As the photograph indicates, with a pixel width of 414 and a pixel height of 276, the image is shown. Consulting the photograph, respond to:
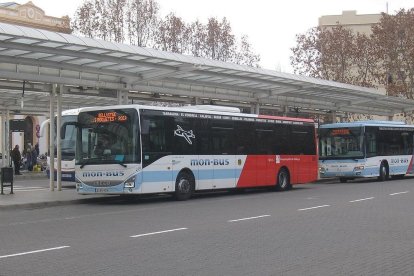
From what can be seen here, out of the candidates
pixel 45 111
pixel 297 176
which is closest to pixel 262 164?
pixel 297 176

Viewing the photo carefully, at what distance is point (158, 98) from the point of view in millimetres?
27281

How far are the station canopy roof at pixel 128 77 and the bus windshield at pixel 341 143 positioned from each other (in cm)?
217

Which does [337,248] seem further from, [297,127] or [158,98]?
[158,98]

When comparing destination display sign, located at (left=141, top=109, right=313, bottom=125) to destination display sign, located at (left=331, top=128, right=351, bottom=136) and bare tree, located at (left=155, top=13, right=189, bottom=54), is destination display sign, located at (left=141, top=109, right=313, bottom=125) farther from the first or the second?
bare tree, located at (left=155, top=13, right=189, bottom=54)

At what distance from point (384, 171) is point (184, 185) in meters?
14.8

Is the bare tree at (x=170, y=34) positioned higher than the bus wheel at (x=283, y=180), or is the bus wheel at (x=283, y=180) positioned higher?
the bare tree at (x=170, y=34)

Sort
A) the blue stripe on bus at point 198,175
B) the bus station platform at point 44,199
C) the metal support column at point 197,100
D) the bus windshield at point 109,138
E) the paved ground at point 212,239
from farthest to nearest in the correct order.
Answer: the metal support column at point 197,100 < the blue stripe on bus at point 198,175 < the bus windshield at point 109,138 < the bus station platform at point 44,199 < the paved ground at point 212,239

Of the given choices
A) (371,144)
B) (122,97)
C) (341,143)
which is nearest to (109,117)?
(122,97)

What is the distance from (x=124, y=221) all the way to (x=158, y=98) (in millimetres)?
14466

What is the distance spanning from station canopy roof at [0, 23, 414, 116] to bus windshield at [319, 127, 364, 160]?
7.11 feet

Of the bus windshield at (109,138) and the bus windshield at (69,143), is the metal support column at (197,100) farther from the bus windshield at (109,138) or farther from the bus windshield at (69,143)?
the bus windshield at (109,138)

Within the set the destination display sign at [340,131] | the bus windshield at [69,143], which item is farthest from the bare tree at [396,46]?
the bus windshield at [69,143]

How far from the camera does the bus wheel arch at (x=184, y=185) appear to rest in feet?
61.5

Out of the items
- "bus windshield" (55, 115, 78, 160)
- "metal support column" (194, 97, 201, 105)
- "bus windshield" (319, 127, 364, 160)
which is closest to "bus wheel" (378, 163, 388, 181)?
"bus windshield" (319, 127, 364, 160)
